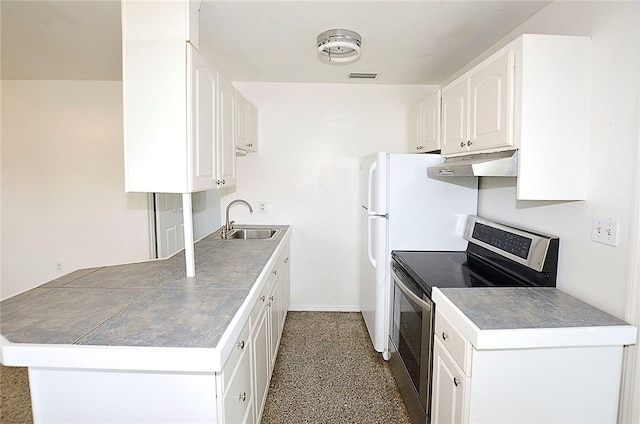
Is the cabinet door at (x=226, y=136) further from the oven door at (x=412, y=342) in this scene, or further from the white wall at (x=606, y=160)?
the white wall at (x=606, y=160)

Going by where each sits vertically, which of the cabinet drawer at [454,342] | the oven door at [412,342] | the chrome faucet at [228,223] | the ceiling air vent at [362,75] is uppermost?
the ceiling air vent at [362,75]

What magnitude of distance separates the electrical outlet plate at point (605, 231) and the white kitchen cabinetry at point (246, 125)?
219 centimetres

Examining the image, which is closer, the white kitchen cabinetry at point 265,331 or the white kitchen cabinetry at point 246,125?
the white kitchen cabinetry at point 265,331

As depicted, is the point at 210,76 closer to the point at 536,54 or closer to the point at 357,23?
the point at 357,23

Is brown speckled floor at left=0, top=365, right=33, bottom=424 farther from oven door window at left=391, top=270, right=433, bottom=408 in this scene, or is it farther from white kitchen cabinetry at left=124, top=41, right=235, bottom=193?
oven door window at left=391, top=270, right=433, bottom=408

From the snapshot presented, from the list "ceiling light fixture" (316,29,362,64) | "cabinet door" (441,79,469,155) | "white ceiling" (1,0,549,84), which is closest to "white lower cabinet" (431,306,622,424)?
"cabinet door" (441,79,469,155)

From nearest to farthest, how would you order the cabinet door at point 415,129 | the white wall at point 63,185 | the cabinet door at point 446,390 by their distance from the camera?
the cabinet door at point 446,390 → the cabinet door at point 415,129 → the white wall at point 63,185

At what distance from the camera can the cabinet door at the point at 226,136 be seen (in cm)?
212

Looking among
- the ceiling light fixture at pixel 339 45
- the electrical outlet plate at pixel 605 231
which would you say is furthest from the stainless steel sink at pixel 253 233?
the electrical outlet plate at pixel 605 231

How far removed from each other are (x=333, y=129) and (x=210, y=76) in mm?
1837

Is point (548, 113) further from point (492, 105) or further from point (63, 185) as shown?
point (63, 185)

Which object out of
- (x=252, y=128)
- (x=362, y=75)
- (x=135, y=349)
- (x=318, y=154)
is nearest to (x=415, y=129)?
(x=362, y=75)

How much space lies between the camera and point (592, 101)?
5.00 feet

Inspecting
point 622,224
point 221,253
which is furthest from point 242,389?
point 622,224
